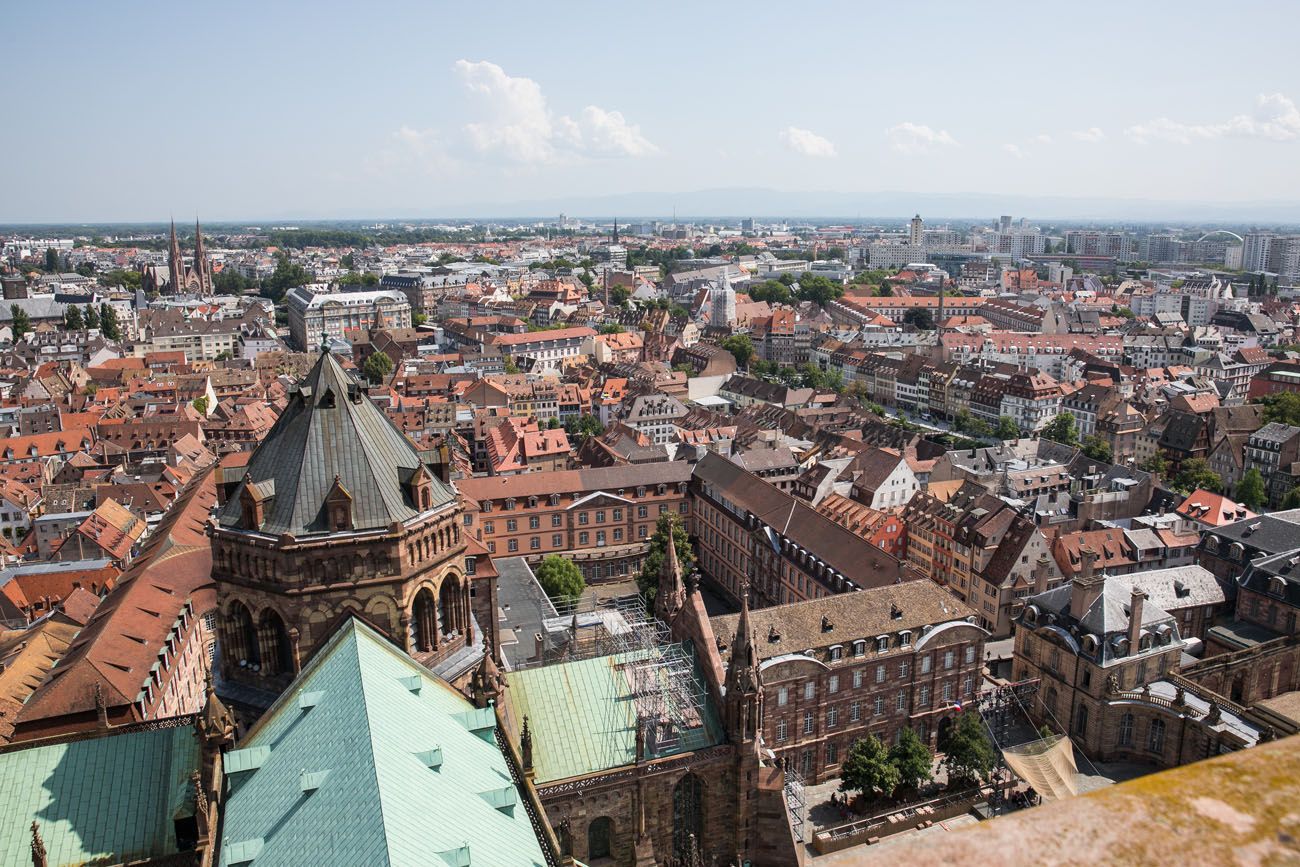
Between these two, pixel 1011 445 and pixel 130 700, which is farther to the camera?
pixel 1011 445

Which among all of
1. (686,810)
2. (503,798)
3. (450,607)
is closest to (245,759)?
(503,798)

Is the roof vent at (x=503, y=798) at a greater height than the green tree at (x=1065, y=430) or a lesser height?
greater

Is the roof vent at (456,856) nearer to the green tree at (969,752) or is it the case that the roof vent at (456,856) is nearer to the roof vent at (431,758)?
the roof vent at (431,758)

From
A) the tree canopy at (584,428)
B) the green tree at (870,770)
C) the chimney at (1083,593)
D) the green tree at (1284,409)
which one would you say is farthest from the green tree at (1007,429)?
the green tree at (870,770)

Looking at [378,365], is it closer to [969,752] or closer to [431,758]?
[969,752]

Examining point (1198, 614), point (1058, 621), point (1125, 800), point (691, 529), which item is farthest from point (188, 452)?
point (1125, 800)

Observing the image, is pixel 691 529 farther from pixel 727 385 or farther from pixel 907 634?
pixel 727 385
